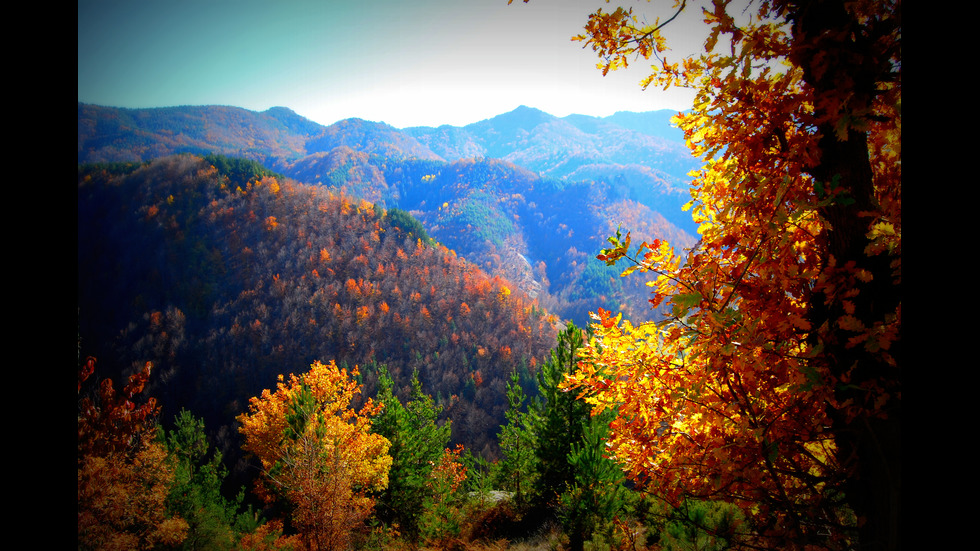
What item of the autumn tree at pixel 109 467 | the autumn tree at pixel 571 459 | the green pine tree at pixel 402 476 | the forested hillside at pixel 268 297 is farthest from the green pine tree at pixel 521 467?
the forested hillside at pixel 268 297

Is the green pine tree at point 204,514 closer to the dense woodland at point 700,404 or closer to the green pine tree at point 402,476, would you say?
the dense woodland at point 700,404

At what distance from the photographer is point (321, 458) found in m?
10.1

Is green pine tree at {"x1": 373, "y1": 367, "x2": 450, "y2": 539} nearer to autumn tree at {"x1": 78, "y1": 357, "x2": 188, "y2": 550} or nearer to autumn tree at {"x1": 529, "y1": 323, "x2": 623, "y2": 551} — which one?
autumn tree at {"x1": 529, "y1": 323, "x2": 623, "y2": 551}

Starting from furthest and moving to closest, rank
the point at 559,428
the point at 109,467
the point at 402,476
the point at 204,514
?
the point at 402,476 < the point at 204,514 < the point at 559,428 < the point at 109,467

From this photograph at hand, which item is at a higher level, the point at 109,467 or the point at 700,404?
the point at 700,404

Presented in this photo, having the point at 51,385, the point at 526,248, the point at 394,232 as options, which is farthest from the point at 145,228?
the point at 526,248

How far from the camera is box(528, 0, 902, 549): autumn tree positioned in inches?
73.6

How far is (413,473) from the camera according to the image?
592 inches

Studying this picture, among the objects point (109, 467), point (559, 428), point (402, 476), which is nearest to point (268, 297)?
point (402, 476)

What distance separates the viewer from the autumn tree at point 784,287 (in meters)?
1.87

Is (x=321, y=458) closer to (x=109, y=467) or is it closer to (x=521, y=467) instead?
(x=109, y=467)

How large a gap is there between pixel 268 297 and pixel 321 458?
86250mm

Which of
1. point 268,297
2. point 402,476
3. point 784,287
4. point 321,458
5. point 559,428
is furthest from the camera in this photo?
point 268,297

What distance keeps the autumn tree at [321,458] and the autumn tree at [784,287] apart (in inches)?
329
